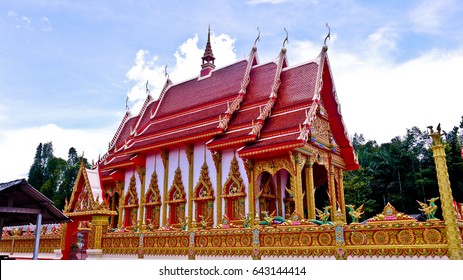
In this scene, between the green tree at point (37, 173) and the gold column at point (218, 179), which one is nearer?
the gold column at point (218, 179)

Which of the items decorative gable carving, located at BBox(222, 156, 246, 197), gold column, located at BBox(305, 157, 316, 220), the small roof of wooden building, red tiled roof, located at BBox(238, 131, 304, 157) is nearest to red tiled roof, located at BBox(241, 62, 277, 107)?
red tiled roof, located at BBox(238, 131, 304, 157)

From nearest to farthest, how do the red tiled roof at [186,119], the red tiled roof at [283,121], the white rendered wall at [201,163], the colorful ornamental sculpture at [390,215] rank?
1. the colorful ornamental sculpture at [390,215]
2. the red tiled roof at [283,121]
3. the white rendered wall at [201,163]
4. the red tiled roof at [186,119]

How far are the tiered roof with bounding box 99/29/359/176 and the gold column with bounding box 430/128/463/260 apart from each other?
4.80 m

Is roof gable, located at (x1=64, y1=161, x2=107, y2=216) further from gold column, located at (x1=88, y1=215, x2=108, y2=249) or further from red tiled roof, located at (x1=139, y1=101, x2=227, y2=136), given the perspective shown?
red tiled roof, located at (x1=139, y1=101, x2=227, y2=136)

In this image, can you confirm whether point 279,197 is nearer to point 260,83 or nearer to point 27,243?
point 260,83

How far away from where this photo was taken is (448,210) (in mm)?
6969

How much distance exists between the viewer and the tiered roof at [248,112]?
13.3 metres

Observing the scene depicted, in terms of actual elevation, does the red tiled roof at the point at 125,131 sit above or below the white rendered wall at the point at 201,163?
above

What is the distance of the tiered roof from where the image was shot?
13328mm

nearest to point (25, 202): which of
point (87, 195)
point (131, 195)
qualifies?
point (87, 195)

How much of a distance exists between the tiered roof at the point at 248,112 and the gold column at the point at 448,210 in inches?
189

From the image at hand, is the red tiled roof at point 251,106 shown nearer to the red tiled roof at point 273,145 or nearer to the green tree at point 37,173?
the red tiled roof at point 273,145

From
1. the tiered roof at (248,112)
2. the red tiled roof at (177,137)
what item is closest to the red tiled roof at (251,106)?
the tiered roof at (248,112)
